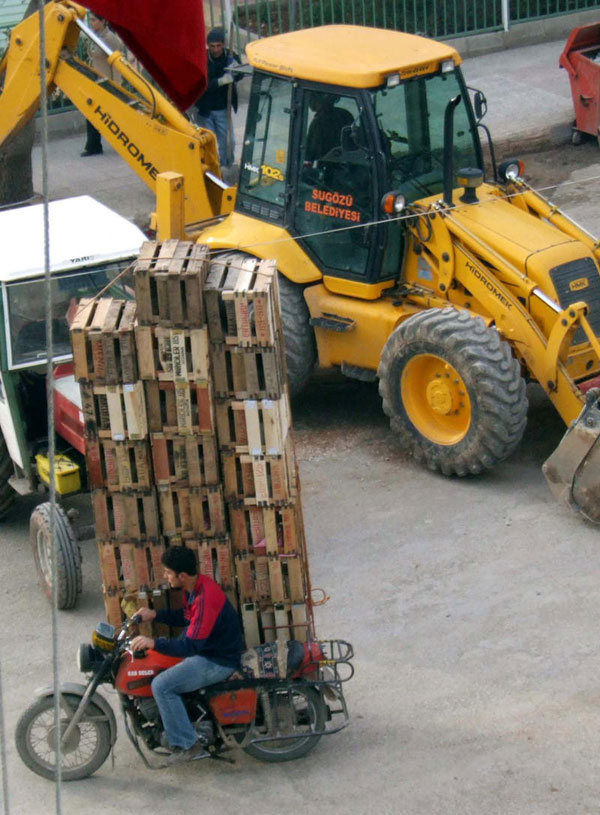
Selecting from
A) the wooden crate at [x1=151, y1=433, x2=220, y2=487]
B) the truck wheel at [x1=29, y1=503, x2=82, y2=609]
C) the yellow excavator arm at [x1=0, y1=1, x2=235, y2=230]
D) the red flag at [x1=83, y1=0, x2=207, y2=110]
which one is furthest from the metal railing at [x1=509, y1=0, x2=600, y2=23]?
the wooden crate at [x1=151, y1=433, x2=220, y2=487]

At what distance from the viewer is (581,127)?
16.7m

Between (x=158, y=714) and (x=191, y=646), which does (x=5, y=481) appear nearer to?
(x=158, y=714)

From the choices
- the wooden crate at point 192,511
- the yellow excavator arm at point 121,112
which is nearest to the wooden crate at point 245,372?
the wooden crate at point 192,511

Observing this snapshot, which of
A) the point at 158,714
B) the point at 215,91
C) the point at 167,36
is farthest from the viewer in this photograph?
the point at 215,91

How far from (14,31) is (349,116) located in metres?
3.37

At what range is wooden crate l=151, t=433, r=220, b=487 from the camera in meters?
6.88

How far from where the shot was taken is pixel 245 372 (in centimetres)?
682

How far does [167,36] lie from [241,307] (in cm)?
545

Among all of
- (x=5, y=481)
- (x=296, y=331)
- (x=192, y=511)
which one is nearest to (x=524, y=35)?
(x=296, y=331)

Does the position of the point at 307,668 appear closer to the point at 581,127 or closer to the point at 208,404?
the point at 208,404

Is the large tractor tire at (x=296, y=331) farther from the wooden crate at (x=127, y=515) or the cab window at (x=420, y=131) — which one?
the wooden crate at (x=127, y=515)

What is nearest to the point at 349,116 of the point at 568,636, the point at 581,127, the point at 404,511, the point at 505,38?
the point at 404,511

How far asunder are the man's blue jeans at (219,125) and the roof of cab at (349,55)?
195 inches

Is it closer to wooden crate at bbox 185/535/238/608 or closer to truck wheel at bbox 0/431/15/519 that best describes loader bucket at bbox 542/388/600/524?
wooden crate at bbox 185/535/238/608
